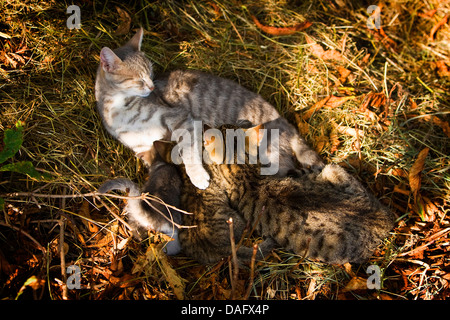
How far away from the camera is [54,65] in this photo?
3.25 metres

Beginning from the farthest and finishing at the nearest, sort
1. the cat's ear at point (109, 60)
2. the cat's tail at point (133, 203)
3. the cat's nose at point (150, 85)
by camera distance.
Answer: the cat's nose at point (150, 85)
the cat's ear at point (109, 60)
the cat's tail at point (133, 203)

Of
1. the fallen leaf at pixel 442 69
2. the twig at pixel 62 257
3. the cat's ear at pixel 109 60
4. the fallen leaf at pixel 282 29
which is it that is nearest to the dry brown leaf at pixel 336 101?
the fallen leaf at pixel 282 29

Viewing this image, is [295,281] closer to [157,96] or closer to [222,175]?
[222,175]

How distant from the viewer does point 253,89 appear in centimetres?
369

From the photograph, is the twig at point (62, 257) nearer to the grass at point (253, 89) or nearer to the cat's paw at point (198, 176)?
the grass at point (253, 89)

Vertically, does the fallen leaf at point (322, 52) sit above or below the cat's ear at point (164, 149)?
above

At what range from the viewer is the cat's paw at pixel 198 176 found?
111 inches

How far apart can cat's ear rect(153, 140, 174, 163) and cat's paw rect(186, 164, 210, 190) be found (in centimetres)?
34

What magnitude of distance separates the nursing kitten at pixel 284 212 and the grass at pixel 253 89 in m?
0.19

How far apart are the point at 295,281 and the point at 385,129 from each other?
6.15ft

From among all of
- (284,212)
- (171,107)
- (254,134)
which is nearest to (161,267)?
(284,212)

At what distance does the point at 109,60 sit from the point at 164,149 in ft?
3.00
